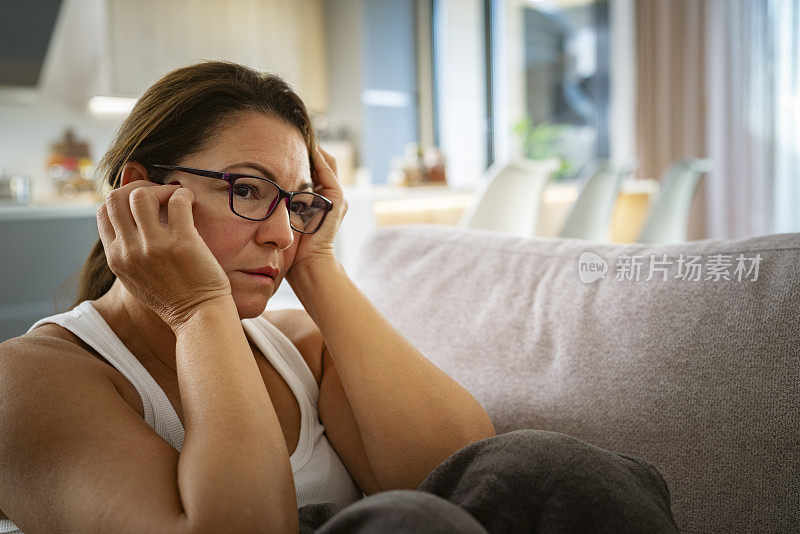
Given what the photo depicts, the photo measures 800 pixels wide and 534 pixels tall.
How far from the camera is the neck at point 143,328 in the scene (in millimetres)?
966

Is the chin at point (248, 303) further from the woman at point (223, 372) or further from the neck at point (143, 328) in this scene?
the neck at point (143, 328)

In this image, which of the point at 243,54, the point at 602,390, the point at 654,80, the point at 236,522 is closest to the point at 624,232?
the point at 654,80

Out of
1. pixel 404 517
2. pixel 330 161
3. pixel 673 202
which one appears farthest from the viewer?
pixel 673 202

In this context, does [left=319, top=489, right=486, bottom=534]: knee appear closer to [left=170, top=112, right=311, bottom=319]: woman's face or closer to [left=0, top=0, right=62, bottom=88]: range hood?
[left=170, top=112, right=311, bottom=319]: woman's face

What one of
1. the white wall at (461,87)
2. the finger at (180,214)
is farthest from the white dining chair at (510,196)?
the white wall at (461,87)

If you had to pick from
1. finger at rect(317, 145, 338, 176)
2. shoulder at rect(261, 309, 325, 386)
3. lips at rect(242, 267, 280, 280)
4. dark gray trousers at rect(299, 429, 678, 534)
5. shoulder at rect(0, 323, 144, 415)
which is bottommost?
dark gray trousers at rect(299, 429, 678, 534)

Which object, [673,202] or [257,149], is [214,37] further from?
[257,149]

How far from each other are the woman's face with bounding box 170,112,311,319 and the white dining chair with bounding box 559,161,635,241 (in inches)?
104

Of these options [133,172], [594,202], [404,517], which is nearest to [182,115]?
[133,172]

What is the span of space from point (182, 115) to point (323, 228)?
0.98 feet

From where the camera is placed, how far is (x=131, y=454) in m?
0.72

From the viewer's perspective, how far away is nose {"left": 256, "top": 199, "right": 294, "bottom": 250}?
3.12 feet

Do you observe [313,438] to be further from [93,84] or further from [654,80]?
[654,80]
